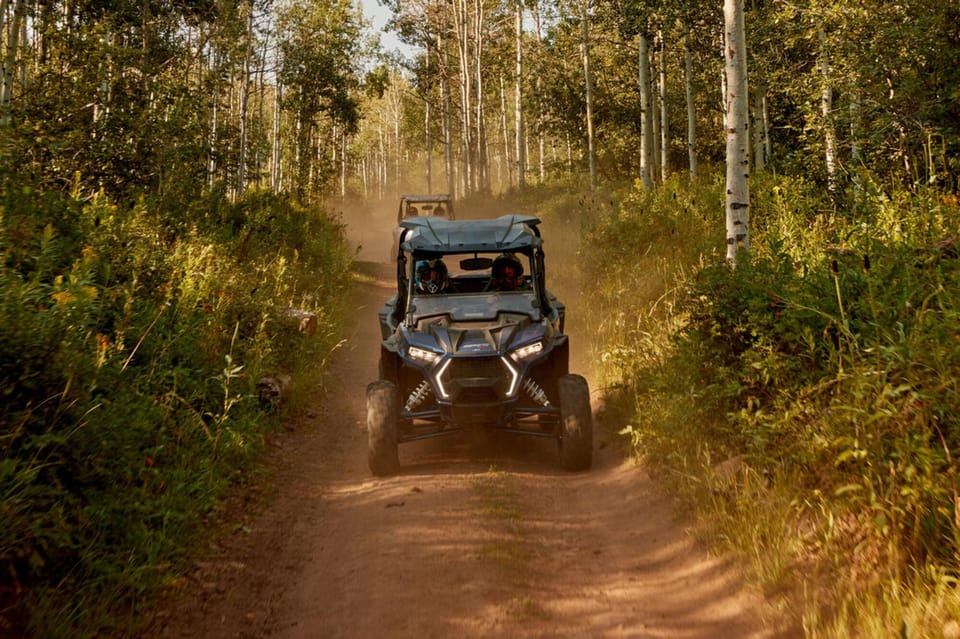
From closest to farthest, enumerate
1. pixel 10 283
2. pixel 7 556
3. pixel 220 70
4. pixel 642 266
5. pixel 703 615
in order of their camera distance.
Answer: pixel 7 556, pixel 703 615, pixel 10 283, pixel 642 266, pixel 220 70

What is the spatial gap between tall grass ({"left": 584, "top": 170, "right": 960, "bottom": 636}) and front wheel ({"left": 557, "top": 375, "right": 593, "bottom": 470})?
0.51m

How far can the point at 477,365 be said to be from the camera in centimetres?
623

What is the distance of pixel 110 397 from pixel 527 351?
3408 millimetres

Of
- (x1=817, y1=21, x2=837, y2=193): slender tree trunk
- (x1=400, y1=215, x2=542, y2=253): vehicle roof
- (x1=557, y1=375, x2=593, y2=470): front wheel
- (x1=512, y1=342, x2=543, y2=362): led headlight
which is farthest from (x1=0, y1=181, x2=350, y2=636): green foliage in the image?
(x1=817, y1=21, x2=837, y2=193): slender tree trunk

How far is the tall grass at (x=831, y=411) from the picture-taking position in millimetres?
3320

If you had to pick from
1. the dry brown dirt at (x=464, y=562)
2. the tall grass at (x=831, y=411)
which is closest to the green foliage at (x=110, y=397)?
the dry brown dirt at (x=464, y=562)

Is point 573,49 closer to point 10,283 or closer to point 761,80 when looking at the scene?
point 761,80

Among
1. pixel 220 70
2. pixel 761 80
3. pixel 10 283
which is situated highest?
pixel 220 70

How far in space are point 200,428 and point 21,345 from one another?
2.17 m

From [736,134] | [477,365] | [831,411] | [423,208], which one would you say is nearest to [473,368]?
[477,365]

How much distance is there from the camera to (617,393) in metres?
7.71

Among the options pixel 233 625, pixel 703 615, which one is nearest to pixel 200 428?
pixel 233 625

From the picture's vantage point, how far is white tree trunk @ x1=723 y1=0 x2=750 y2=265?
812 cm

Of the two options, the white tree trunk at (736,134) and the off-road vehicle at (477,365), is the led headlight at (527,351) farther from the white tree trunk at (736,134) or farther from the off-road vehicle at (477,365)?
the white tree trunk at (736,134)
